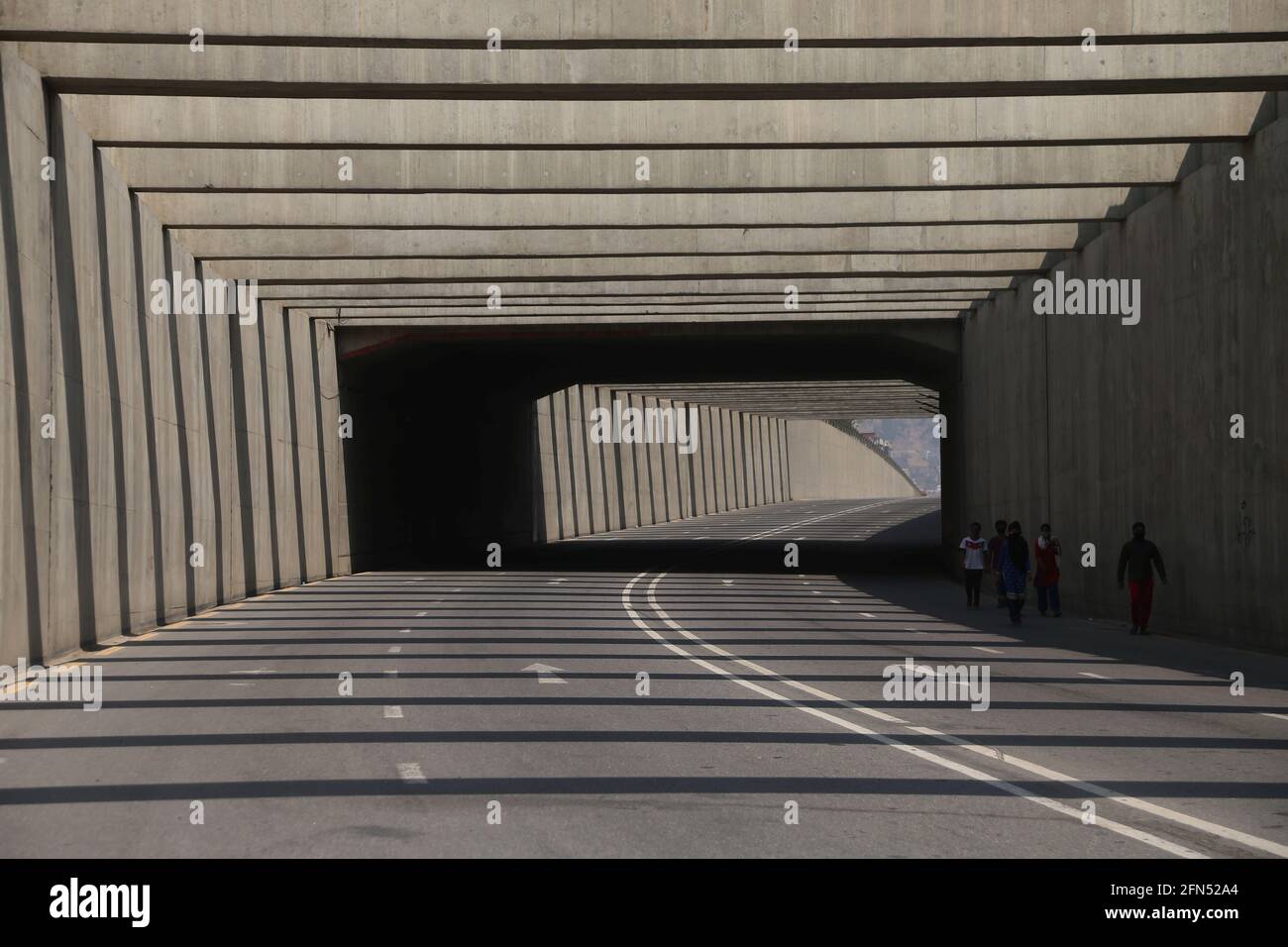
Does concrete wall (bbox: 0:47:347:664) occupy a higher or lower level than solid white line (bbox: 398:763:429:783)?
higher

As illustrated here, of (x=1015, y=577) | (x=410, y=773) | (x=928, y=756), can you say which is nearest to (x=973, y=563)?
(x=1015, y=577)

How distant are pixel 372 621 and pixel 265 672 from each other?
804cm

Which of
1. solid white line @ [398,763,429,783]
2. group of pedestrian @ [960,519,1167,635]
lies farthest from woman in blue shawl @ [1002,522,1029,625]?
solid white line @ [398,763,429,783]

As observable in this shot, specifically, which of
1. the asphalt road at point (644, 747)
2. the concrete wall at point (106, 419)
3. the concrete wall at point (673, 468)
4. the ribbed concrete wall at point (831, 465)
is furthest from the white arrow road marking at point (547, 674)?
the ribbed concrete wall at point (831, 465)

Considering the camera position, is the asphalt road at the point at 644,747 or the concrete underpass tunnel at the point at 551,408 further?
the concrete underpass tunnel at the point at 551,408

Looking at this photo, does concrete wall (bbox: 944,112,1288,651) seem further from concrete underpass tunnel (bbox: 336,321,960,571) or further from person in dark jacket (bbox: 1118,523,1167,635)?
concrete underpass tunnel (bbox: 336,321,960,571)

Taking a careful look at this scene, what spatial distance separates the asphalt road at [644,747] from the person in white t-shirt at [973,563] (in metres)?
4.57

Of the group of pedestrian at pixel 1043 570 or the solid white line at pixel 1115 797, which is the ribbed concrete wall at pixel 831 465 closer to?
the group of pedestrian at pixel 1043 570

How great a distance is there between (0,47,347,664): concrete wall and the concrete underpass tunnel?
9.18 meters

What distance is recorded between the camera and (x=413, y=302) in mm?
35719

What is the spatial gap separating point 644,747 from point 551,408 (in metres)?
56.0

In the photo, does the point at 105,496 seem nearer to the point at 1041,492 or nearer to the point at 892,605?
the point at 892,605

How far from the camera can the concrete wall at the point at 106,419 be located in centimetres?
1711

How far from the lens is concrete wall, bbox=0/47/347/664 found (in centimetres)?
1711
